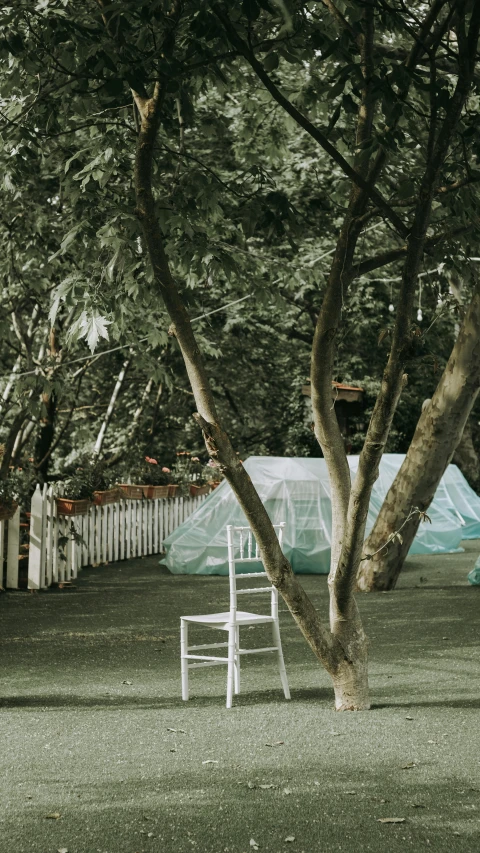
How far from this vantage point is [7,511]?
11180 mm

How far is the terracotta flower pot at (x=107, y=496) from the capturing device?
14183 millimetres

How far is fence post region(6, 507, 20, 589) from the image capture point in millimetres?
11430

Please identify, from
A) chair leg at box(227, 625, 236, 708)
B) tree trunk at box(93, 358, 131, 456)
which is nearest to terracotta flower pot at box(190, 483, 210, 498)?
tree trunk at box(93, 358, 131, 456)

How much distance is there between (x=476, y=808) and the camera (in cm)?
416

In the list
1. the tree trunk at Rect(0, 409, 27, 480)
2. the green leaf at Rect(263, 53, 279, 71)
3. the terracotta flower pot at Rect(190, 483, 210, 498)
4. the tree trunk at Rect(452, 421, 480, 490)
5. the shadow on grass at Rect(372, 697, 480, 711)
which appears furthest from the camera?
the tree trunk at Rect(452, 421, 480, 490)

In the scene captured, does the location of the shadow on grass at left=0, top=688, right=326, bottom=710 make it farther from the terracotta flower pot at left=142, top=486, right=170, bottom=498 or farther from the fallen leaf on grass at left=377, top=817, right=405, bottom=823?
the terracotta flower pot at left=142, top=486, right=170, bottom=498

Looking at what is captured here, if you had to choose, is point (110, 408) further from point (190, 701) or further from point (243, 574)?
point (190, 701)

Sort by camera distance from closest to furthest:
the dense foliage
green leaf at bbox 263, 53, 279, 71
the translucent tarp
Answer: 1. green leaf at bbox 263, 53, 279, 71
2. the dense foliage
3. the translucent tarp

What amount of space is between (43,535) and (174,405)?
7.56m

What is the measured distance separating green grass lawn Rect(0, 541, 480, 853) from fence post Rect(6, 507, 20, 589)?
227 cm

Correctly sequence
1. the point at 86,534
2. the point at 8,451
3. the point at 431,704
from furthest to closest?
the point at 86,534 → the point at 8,451 → the point at 431,704

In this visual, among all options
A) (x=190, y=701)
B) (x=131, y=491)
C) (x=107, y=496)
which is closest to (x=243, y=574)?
(x=190, y=701)

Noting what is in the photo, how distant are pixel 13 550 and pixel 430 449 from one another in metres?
4.83

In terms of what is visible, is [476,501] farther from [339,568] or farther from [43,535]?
[339,568]
